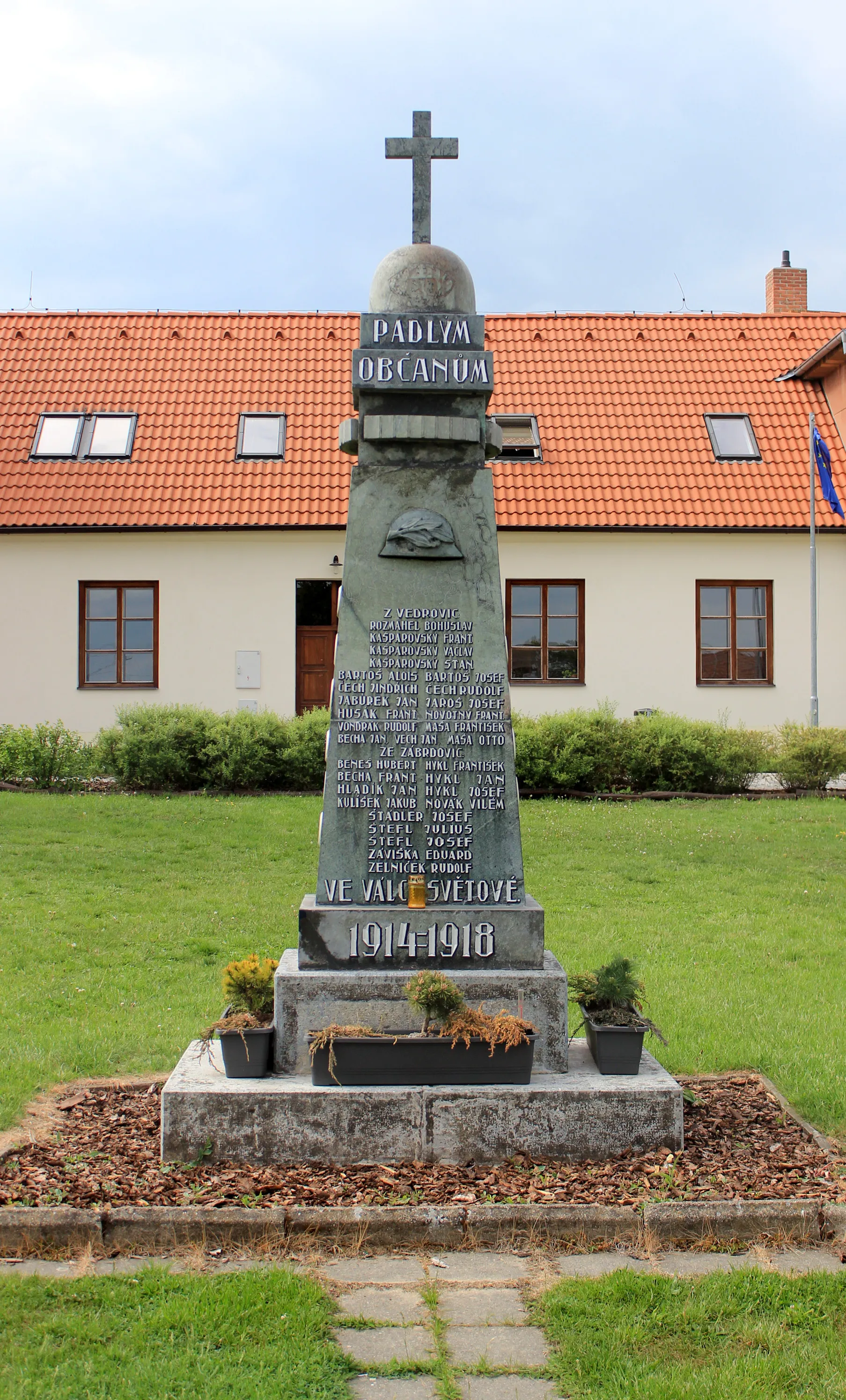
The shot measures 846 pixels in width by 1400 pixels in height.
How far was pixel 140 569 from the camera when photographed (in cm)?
1819

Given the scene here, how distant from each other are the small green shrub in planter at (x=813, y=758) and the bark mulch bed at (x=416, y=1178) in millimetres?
10846

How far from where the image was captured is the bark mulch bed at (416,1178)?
4.24m

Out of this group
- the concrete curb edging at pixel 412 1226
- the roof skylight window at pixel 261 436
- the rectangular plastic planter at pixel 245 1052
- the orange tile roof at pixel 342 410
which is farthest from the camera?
the roof skylight window at pixel 261 436

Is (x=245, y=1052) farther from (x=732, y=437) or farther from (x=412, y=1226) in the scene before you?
(x=732, y=437)

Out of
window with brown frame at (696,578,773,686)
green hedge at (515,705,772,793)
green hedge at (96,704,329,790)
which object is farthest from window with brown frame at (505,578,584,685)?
green hedge at (96,704,329,790)

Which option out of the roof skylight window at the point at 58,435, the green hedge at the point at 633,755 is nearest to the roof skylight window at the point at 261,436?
the roof skylight window at the point at 58,435

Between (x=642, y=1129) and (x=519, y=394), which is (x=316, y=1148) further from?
(x=519, y=394)

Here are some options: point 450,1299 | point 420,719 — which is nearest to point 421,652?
point 420,719

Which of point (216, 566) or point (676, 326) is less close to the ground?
point (676, 326)

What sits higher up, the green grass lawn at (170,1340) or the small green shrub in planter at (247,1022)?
the small green shrub in planter at (247,1022)

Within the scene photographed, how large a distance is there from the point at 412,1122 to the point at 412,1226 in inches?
21.1

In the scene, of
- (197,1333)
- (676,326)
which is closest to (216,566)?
(676,326)

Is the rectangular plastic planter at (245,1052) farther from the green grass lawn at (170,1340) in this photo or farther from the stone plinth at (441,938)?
the green grass lawn at (170,1340)

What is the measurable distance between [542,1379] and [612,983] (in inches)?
76.9
